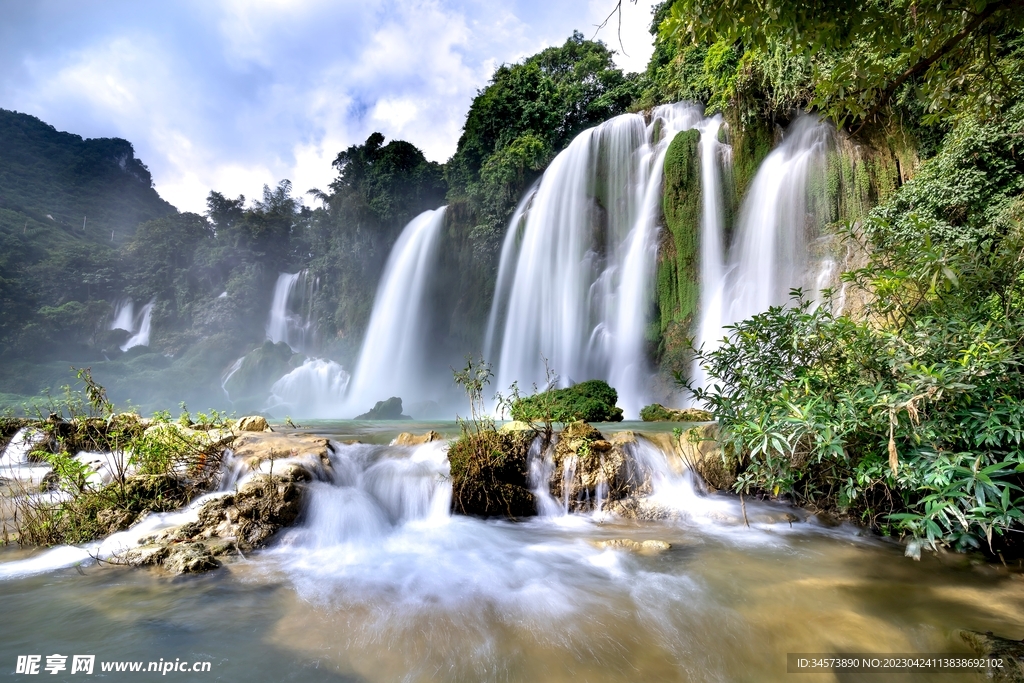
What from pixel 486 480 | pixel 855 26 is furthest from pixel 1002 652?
pixel 486 480

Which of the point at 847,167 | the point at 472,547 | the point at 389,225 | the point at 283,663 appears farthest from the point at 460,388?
the point at 283,663

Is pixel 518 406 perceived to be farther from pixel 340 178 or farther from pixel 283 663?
pixel 340 178

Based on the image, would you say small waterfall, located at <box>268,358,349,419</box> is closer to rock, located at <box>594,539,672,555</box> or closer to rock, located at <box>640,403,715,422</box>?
rock, located at <box>640,403,715,422</box>

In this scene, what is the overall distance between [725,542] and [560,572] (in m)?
1.72

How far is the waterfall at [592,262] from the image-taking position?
1566cm

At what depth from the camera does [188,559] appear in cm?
389

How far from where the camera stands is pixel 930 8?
2834 millimetres

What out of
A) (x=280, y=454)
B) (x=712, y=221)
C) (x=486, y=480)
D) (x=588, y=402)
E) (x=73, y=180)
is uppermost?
(x=73, y=180)

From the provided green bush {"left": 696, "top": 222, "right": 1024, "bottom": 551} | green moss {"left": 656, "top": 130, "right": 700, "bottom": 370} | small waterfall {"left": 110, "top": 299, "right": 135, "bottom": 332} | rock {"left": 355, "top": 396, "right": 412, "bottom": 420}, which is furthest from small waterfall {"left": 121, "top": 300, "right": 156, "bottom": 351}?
Result: green bush {"left": 696, "top": 222, "right": 1024, "bottom": 551}

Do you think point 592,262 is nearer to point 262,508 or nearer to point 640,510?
point 640,510

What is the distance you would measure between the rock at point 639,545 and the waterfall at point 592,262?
33.1 feet

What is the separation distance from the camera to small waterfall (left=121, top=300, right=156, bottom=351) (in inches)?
1294

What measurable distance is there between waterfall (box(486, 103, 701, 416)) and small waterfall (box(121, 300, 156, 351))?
28.7 metres

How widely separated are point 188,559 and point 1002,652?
17.5 ft
